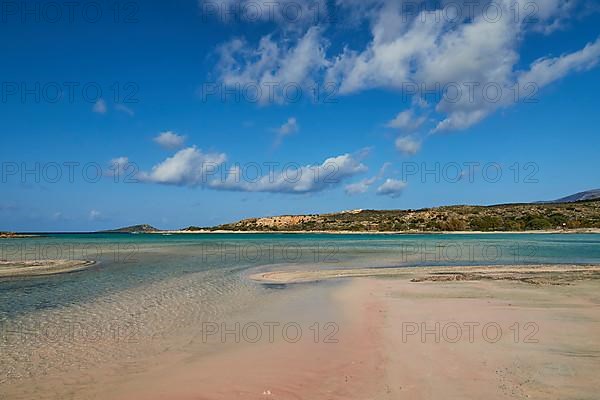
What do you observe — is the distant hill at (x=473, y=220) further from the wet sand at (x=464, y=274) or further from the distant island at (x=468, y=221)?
the wet sand at (x=464, y=274)

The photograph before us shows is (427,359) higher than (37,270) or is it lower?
lower

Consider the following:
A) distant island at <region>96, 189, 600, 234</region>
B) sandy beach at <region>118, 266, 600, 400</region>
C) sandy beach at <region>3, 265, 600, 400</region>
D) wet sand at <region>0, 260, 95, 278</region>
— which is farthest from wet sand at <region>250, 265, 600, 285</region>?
distant island at <region>96, 189, 600, 234</region>

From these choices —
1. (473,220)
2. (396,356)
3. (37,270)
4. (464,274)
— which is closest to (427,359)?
(396,356)

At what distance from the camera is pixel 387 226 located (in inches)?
4313

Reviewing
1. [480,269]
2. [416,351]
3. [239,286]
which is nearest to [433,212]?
[480,269]

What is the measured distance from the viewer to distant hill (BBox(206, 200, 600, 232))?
87.9 m

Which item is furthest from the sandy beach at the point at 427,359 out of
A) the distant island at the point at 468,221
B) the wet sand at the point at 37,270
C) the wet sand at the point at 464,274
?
the distant island at the point at 468,221

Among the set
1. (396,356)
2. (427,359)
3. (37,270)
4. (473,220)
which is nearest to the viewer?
(427,359)

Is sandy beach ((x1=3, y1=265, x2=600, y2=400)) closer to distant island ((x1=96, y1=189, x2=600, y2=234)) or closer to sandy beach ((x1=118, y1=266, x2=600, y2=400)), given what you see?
sandy beach ((x1=118, y1=266, x2=600, y2=400))

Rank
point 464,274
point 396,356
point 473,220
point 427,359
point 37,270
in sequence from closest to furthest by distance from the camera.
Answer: point 427,359, point 396,356, point 464,274, point 37,270, point 473,220

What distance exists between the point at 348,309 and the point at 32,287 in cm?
1254

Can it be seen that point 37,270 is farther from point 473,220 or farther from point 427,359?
point 473,220

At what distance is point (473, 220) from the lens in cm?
9944

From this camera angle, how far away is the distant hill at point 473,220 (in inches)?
3460
